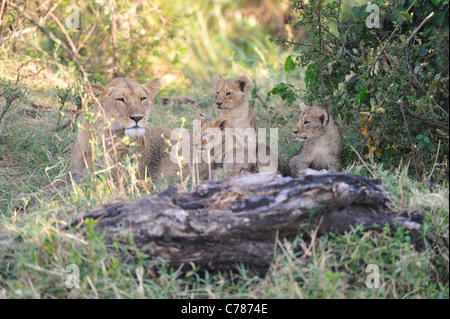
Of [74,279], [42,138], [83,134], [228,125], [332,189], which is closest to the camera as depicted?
[74,279]

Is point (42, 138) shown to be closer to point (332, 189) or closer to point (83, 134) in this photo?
point (83, 134)

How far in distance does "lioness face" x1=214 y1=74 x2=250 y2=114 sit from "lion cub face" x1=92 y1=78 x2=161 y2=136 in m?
1.55

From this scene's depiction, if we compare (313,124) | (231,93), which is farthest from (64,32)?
(313,124)

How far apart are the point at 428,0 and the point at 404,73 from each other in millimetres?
646

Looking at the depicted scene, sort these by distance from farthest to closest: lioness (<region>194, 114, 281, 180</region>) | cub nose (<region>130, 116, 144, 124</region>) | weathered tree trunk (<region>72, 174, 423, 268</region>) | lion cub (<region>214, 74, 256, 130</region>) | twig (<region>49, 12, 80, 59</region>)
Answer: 1. twig (<region>49, 12, 80, 59</region>)
2. lion cub (<region>214, 74, 256, 130</region>)
3. lioness (<region>194, 114, 281, 180</region>)
4. cub nose (<region>130, 116, 144, 124</region>)
5. weathered tree trunk (<region>72, 174, 423, 268</region>)

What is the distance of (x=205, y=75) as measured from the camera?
10867 millimetres

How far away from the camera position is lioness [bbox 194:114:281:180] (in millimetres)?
5637

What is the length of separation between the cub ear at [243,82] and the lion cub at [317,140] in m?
1.07

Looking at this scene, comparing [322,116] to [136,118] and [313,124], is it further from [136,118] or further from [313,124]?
[136,118]

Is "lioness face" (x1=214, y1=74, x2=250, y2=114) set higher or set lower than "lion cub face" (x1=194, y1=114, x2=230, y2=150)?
higher

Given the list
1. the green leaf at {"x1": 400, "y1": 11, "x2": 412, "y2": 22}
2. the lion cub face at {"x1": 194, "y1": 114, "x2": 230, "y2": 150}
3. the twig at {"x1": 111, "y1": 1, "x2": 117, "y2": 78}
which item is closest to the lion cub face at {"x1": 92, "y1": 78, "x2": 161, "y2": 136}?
the lion cub face at {"x1": 194, "y1": 114, "x2": 230, "y2": 150}

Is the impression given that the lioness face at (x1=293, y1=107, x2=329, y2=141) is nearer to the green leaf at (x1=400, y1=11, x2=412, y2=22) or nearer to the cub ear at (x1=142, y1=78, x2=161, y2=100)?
the green leaf at (x1=400, y1=11, x2=412, y2=22)

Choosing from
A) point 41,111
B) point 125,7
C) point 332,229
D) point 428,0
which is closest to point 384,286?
point 332,229

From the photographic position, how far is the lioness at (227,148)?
222 inches
